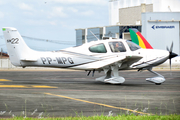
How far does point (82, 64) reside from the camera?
17.0m

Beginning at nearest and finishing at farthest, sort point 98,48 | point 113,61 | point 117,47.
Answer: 1. point 113,61
2. point 117,47
3. point 98,48

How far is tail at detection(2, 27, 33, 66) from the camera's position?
1706 centimetres

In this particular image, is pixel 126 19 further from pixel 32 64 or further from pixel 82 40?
pixel 32 64

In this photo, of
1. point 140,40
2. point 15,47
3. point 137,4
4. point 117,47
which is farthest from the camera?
point 137,4

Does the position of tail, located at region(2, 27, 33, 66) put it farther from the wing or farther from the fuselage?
the wing

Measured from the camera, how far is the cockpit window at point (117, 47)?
16.8 meters

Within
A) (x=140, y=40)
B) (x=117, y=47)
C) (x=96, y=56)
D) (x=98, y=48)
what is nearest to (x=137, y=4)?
(x=140, y=40)

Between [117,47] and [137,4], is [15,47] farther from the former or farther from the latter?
[137,4]

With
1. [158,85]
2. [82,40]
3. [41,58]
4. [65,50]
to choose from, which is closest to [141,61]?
[158,85]

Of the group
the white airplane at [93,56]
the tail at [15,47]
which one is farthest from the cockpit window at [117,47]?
the tail at [15,47]

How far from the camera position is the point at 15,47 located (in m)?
17.2

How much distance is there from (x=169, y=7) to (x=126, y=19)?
12278mm

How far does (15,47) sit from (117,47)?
20.9 feet

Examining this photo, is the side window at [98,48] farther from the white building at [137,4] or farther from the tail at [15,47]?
the white building at [137,4]
